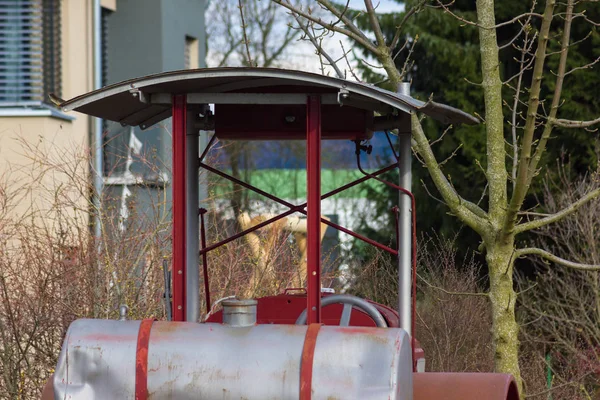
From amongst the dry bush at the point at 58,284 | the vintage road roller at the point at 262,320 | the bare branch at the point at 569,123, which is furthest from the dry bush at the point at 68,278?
the bare branch at the point at 569,123

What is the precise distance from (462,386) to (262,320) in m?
1.69

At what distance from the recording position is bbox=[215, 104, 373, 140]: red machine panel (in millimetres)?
6297

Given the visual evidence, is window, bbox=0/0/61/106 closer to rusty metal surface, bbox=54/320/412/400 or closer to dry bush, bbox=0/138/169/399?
dry bush, bbox=0/138/169/399

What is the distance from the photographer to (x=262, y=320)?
20.9ft

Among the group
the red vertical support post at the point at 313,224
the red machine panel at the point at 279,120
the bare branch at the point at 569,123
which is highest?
the bare branch at the point at 569,123

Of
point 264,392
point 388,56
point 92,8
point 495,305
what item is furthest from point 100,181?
point 264,392

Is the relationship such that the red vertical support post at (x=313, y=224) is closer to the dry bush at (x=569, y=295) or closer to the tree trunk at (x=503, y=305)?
the tree trunk at (x=503, y=305)

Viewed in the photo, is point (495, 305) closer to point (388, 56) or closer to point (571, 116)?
point (388, 56)

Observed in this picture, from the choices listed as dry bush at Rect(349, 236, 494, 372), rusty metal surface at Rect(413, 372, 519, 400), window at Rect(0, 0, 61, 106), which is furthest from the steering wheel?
window at Rect(0, 0, 61, 106)

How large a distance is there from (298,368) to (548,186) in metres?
13.3

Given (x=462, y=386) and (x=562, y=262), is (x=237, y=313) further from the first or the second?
(x=562, y=262)

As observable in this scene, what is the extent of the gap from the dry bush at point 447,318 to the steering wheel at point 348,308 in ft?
19.5

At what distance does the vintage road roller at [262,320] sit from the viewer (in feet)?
14.1

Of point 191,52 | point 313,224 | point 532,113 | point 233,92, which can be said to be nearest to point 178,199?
point 313,224
